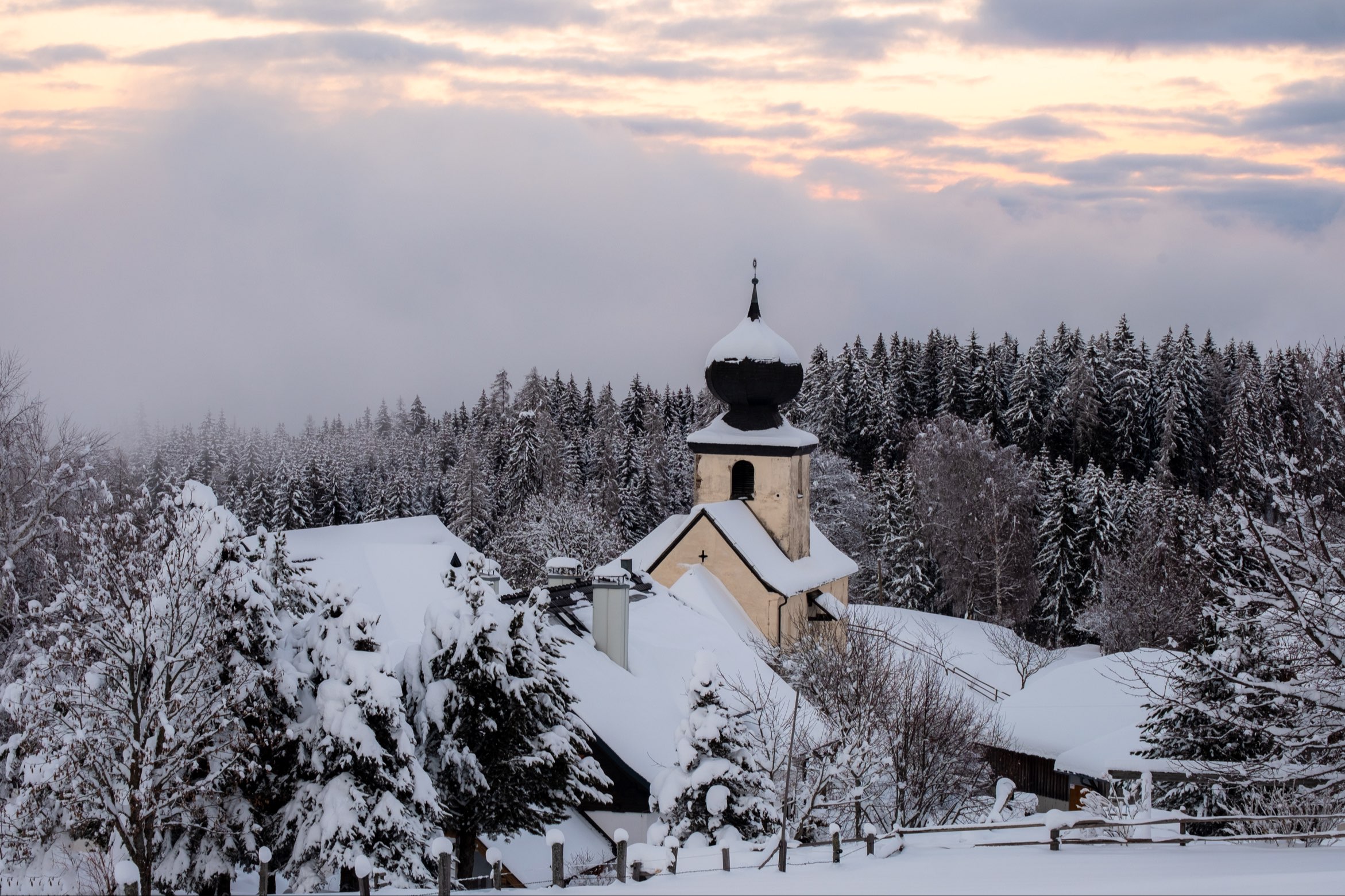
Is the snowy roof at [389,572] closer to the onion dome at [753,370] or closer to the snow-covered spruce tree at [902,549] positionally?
the onion dome at [753,370]

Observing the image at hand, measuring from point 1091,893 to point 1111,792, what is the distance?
848 cm

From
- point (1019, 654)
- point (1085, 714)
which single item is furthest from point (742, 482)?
point (1085, 714)

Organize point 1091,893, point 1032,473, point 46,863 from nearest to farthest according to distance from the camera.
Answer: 1. point 1091,893
2. point 46,863
3. point 1032,473

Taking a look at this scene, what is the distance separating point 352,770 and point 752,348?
844 inches

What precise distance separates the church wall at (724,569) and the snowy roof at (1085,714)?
25.0ft

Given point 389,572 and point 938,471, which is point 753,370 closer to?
point 389,572

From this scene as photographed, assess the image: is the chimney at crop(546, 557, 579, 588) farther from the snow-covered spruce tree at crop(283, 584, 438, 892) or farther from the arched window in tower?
the snow-covered spruce tree at crop(283, 584, 438, 892)

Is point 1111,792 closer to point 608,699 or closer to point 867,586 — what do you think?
point 608,699

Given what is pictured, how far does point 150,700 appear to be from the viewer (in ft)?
36.0

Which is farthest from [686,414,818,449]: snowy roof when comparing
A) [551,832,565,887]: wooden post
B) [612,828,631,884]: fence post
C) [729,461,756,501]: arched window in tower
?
[551,832,565,887]: wooden post

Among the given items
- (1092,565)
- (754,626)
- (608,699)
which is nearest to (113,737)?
(608,699)

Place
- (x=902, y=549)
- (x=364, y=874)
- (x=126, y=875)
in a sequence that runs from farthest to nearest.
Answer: (x=902, y=549), (x=364, y=874), (x=126, y=875)

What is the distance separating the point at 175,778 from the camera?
35.0 feet

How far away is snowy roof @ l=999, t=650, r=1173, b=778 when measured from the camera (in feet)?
63.0
